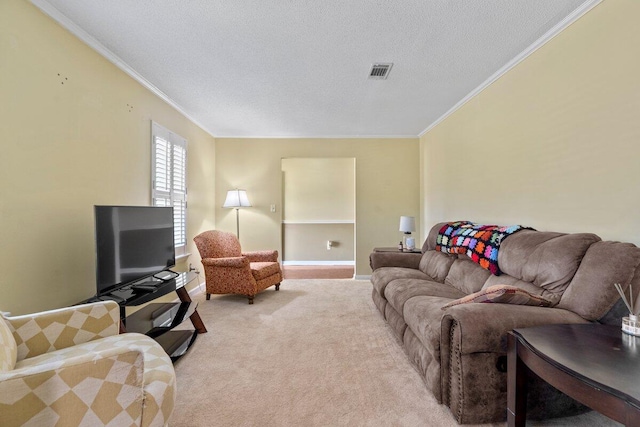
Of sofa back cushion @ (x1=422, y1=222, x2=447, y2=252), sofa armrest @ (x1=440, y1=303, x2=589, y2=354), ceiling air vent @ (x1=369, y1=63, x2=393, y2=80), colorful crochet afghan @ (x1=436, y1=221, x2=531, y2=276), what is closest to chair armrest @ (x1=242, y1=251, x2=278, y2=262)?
sofa back cushion @ (x1=422, y1=222, x2=447, y2=252)

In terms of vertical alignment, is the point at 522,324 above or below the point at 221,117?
below

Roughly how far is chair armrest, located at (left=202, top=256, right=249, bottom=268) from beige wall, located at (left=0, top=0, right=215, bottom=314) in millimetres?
1256

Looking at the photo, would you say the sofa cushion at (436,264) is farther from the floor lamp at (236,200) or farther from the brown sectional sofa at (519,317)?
the floor lamp at (236,200)

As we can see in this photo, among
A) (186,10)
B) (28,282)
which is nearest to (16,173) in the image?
(28,282)

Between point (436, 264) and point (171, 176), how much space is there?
3.31m

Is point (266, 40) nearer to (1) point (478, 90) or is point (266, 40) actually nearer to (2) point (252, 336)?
(1) point (478, 90)

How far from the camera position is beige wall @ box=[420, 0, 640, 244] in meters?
1.67

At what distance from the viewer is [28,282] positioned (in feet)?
5.99

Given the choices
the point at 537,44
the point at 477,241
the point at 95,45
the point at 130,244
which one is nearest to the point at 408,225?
the point at 477,241

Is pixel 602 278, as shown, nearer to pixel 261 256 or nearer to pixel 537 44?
pixel 537 44

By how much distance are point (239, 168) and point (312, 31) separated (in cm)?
329

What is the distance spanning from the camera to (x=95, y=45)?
7.63 ft

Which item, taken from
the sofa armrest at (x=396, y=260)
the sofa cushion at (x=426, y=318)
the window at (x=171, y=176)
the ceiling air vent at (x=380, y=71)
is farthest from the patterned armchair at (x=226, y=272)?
the ceiling air vent at (x=380, y=71)

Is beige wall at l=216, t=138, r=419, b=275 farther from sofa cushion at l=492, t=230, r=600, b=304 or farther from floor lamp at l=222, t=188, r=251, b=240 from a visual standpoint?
sofa cushion at l=492, t=230, r=600, b=304
